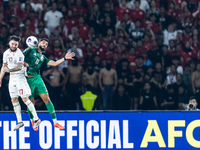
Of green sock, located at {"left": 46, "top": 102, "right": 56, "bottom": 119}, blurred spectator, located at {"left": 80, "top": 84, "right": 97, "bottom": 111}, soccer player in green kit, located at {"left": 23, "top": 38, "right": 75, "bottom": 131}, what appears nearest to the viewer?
soccer player in green kit, located at {"left": 23, "top": 38, "right": 75, "bottom": 131}

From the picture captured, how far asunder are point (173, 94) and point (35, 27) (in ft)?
18.8

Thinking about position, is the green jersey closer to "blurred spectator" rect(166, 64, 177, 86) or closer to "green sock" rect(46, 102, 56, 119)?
"green sock" rect(46, 102, 56, 119)

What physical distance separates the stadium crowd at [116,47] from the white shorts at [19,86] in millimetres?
5717

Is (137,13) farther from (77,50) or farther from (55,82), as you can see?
(55,82)

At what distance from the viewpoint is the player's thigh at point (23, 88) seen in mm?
13422

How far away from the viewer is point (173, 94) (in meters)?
20.2

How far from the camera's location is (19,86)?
13.4 metres

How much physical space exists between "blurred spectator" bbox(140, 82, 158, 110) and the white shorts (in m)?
7.10

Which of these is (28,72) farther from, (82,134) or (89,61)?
(89,61)

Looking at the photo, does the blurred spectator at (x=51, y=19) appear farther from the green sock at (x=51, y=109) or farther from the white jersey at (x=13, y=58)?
the white jersey at (x=13, y=58)

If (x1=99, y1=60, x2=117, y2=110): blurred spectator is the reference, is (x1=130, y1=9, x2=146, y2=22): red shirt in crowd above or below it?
above

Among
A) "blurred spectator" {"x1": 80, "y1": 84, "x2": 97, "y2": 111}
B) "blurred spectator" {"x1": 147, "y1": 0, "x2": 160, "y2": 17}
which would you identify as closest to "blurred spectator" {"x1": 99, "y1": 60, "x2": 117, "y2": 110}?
"blurred spectator" {"x1": 80, "y1": 84, "x2": 97, "y2": 111}

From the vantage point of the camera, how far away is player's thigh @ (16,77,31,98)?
1342 cm

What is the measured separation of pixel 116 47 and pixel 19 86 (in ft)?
28.2
